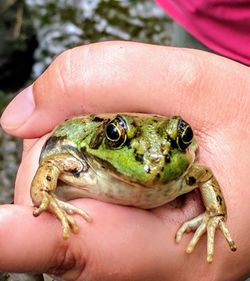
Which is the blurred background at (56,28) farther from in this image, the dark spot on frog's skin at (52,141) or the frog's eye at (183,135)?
the frog's eye at (183,135)

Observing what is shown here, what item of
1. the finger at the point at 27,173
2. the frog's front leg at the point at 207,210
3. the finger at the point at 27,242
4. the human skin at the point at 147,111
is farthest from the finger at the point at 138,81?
the finger at the point at 27,242

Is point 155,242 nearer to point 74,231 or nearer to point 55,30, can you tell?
point 74,231

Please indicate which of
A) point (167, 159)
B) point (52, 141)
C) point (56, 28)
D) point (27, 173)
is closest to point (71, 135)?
point (52, 141)

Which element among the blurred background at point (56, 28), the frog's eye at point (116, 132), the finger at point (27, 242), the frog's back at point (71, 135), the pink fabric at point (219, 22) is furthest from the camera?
the blurred background at point (56, 28)

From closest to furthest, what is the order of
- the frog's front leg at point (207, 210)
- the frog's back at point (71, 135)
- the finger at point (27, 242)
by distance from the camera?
the finger at point (27, 242) < the frog's front leg at point (207, 210) < the frog's back at point (71, 135)

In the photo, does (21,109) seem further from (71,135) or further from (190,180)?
(190,180)

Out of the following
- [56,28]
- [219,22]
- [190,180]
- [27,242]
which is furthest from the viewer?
[56,28]
